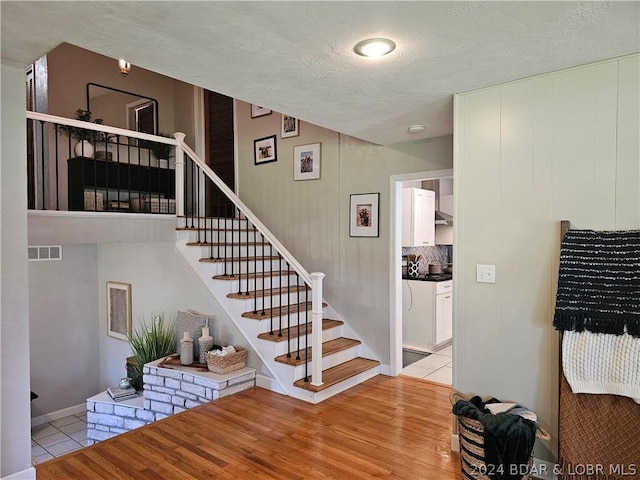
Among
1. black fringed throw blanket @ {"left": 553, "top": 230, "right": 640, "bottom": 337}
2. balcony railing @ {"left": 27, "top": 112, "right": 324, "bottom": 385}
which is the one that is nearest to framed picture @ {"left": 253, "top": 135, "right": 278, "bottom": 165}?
balcony railing @ {"left": 27, "top": 112, "right": 324, "bottom": 385}

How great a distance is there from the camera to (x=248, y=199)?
5.48 meters

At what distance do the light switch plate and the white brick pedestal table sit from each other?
2369mm

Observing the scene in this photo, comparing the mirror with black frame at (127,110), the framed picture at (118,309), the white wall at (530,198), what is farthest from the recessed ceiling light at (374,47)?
the mirror with black frame at (127,110)

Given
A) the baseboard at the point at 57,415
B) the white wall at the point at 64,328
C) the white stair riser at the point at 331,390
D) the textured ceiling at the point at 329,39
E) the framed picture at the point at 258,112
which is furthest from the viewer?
the white wall at the point at 64,328

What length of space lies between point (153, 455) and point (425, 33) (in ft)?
9.64

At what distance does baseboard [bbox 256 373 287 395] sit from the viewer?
3.81 meters

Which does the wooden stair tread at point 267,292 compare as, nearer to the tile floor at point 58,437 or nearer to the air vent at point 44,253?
the tile floor at point 58,437

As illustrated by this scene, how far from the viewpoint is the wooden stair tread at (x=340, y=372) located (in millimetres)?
3605

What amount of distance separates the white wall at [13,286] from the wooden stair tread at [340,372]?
198cm

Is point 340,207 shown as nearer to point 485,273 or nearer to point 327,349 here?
point 327,349

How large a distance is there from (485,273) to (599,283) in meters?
0.59

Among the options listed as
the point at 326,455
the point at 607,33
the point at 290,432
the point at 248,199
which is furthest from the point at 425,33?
the point at 248,199

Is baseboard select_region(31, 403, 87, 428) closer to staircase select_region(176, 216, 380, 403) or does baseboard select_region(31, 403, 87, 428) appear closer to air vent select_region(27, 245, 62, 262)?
air vent select_region(27, 245, 62, 262)

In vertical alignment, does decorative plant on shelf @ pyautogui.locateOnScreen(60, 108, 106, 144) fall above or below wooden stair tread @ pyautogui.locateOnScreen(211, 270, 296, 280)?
above
